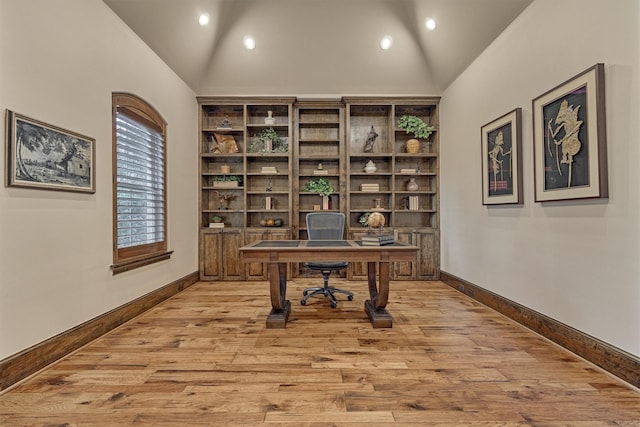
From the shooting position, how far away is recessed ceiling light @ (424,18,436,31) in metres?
3.89

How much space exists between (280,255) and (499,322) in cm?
218

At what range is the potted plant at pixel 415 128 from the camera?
508cm

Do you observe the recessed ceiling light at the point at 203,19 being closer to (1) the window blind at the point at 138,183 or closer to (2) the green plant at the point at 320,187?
(1) the window blind at the point at 138,183

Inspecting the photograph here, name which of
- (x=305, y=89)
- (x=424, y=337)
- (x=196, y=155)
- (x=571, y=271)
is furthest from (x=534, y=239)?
(x=196, y=155)

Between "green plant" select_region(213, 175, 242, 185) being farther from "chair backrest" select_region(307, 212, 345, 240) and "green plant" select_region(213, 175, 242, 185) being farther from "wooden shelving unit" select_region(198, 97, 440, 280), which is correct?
"chair backrest" select_region(307, 212, 345, 240)

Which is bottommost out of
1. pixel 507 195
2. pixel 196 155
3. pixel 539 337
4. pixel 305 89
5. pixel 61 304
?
pixel 539 337

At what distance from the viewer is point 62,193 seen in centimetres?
239

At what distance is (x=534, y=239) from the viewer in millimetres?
Answer: 2875

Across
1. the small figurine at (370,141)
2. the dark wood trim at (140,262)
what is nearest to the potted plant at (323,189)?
the small figurine at (370,141)

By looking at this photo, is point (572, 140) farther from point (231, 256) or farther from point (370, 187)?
point (231, 256)

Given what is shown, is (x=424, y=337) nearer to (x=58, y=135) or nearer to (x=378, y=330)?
Result: (x=378, y=330)

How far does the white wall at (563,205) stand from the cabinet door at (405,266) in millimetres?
946

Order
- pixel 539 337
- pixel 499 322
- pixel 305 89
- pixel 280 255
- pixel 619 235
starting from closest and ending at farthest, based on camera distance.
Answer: pixel 619 235, pixel 539 337, pixel 280 255, pixel 499 322, pixel 305 89

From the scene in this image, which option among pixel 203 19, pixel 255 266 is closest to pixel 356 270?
pixel 255 266
